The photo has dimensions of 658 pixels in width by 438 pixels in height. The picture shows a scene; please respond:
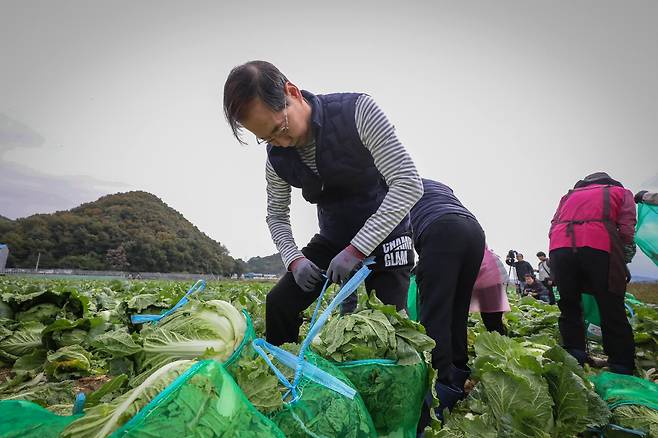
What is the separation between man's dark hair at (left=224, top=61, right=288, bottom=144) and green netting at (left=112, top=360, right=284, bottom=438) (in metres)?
1.43

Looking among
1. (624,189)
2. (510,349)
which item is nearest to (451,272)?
(510,349)

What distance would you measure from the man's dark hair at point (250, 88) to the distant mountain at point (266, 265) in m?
119

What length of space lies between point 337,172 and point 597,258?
315 centimetres

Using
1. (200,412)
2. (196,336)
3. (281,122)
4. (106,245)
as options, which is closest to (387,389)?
(196,336)

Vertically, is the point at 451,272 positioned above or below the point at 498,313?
above

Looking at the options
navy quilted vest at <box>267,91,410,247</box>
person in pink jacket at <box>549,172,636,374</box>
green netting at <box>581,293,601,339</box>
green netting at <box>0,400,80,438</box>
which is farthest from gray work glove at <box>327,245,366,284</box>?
green netting at <box>581,293,601,339</box>

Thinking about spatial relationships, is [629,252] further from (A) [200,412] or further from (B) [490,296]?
(A) [200,412]

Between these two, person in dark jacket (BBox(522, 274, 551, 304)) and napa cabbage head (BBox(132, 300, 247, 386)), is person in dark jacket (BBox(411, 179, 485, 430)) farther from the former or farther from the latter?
person in dark jacket (BBox(522, 274, 551, 304))

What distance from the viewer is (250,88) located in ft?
6.93

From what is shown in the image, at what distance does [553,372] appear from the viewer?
245 cm

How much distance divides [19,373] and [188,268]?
274 feet

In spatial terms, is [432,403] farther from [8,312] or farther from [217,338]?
[8,312]

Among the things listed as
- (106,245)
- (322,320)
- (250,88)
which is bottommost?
(322,320)

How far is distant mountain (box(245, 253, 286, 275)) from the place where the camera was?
12303 cm
